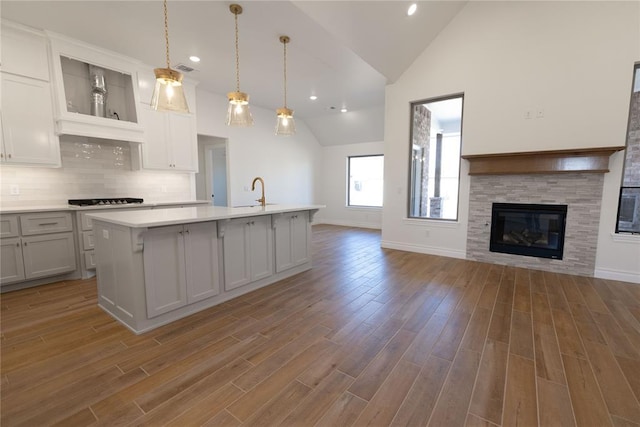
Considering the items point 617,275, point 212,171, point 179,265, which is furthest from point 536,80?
point 212,171

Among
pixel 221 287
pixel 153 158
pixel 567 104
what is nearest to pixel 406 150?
pixel 567 104

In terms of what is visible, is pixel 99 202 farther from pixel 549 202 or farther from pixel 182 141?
pixel 549 202

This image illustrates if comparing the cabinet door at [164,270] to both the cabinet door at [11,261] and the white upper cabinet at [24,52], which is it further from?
the white upper cabinet at [24,52]

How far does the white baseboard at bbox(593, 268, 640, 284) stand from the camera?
3457 millimetres

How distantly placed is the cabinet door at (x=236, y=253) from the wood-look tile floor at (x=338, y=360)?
0.79 ft

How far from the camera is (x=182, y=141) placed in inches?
188

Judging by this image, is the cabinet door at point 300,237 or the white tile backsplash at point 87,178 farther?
the cabinet door at point 300,237

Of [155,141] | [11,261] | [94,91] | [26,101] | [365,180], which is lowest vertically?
[11,261]

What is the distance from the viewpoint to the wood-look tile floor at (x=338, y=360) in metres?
1.50

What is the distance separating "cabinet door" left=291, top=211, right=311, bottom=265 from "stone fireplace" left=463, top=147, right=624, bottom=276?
2.69m

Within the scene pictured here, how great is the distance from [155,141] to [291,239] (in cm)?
281

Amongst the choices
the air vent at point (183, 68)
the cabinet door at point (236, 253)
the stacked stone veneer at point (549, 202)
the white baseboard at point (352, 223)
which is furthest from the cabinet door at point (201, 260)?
the white baseboard at point (352, 223)

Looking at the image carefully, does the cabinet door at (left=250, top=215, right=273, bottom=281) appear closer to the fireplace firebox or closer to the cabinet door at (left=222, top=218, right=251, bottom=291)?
the cabinet door at (left=222, top=218, right=251, bottom=291)

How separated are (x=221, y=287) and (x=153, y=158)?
2805 mm
